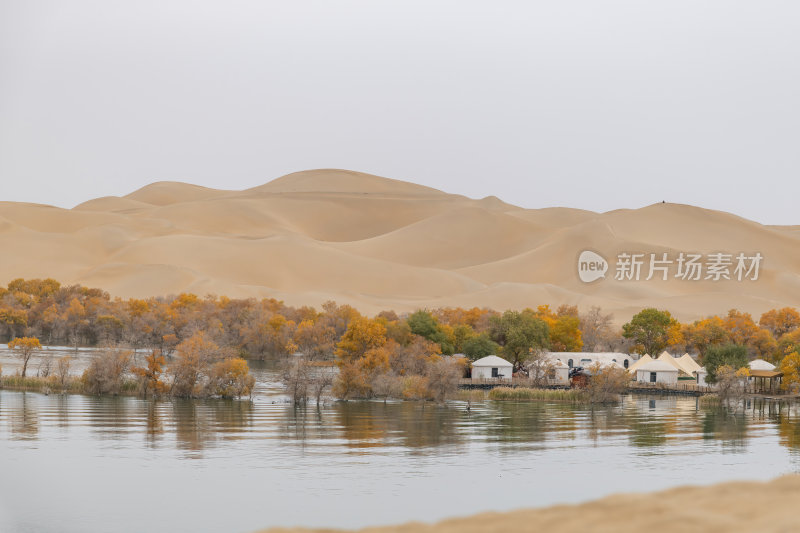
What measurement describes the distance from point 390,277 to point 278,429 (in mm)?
117644

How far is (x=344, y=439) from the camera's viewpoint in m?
33.2

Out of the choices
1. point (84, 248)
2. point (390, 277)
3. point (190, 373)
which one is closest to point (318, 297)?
point (390, 277)

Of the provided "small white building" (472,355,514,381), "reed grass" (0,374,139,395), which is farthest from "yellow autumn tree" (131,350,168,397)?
"small white building" (472,355,514,381)

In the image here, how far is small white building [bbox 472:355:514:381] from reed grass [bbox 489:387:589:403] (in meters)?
3.46

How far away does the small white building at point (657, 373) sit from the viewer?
5962 cm

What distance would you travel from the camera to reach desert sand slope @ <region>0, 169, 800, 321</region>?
131 meters

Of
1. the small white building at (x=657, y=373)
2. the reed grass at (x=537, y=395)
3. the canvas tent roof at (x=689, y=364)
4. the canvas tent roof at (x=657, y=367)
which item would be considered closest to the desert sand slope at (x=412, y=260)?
the canvas tent roof at (x=689, y=364)

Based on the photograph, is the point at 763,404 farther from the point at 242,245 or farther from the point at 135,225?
the point at 135,225

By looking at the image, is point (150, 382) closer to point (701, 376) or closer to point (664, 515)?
point (701, 376)

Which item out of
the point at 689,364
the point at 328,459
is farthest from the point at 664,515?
the point at 689,364

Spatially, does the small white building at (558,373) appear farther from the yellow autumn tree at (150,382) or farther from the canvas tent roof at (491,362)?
the yellow autumn tree at (150,382)

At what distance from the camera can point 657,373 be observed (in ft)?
196

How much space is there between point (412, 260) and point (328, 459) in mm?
150205

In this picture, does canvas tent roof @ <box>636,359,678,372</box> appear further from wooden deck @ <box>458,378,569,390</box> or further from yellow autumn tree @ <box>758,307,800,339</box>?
yellow autumn tree @ <box>758,307,800,339</box>
